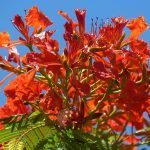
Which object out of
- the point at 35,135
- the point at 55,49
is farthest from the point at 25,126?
the point at 55,49

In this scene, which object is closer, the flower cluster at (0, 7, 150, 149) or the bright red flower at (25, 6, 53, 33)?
the flower cluster at (0, 7, 150, 149)

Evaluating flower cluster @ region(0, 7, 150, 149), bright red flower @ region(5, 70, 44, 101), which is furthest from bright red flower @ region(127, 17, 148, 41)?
bright red flower @ region(5, 70, 44, 101)

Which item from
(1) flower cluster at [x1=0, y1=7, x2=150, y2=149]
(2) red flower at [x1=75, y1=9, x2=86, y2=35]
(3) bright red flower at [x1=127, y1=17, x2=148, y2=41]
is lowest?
(1) flower cluster at [x1=0, y1=7, x2=150, y2=149]

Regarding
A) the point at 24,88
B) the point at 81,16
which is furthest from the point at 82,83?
the point at 81,16

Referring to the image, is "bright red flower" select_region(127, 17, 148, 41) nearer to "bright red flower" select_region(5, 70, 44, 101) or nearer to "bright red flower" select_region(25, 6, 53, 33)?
"bright red flower" select_region(25, 6, 53, 33)

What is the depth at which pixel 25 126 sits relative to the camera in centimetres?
139

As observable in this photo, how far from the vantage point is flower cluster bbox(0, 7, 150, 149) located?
1473mm

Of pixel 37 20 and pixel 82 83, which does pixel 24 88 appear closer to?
pixel 82 83

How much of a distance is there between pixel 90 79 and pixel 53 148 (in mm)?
351

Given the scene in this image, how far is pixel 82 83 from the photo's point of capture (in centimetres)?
147

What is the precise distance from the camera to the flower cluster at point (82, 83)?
1.47 meters

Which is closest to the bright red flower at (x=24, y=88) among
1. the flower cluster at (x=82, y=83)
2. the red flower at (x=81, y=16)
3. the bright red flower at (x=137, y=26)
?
the flower cluster at (x=82, y=83)

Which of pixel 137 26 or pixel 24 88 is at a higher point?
pixel 137 26

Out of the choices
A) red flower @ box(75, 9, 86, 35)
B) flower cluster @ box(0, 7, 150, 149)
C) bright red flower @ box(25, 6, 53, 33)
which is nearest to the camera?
flower cluster @ box(0, 7, 150, 149)
